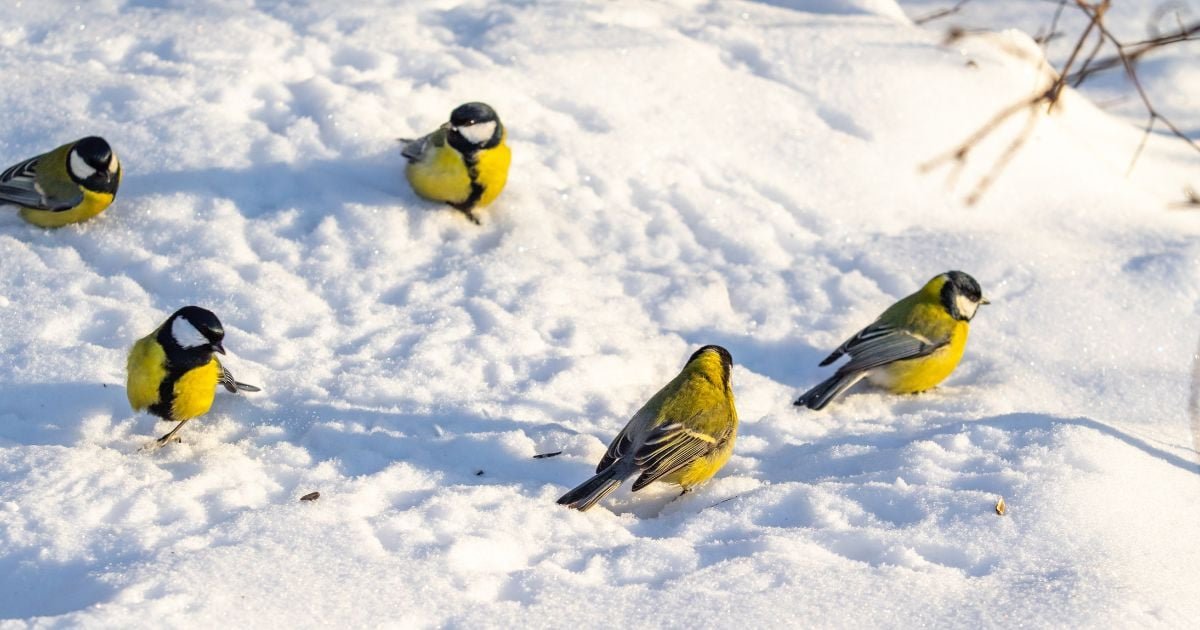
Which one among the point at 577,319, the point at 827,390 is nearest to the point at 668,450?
the point at 827,390

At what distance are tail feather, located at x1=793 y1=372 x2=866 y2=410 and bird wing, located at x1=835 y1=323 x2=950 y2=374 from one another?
0.10 feet

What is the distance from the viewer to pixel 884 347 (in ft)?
18.4

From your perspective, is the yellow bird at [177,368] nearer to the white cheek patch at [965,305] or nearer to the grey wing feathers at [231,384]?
the grey wing feathers at [231,384]

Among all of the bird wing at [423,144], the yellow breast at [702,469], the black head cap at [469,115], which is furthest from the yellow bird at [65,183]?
the yellow breast at [702,469]

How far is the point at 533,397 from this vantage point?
527 centimetres

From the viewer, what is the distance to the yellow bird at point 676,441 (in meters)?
4.52

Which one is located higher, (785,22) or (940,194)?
(785,22)

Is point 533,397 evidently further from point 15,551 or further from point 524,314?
point 15,551

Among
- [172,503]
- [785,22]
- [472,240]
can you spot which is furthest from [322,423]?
[785,22]

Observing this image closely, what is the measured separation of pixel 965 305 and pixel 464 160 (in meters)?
2.62

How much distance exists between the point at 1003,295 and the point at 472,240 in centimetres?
281

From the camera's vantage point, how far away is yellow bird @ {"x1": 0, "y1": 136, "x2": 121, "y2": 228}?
19.6 feet

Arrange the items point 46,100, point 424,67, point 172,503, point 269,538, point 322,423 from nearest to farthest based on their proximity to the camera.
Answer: point 269,538 < point 172,503 < point 322,423 < point 46,100 < point 424,67

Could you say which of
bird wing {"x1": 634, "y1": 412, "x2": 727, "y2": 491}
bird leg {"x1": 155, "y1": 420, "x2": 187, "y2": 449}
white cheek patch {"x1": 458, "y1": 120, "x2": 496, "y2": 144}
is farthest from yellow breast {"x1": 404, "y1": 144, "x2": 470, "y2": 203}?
bird wing {"x1": 634, "y1": 412, "x2": 727, "y2": 491}
